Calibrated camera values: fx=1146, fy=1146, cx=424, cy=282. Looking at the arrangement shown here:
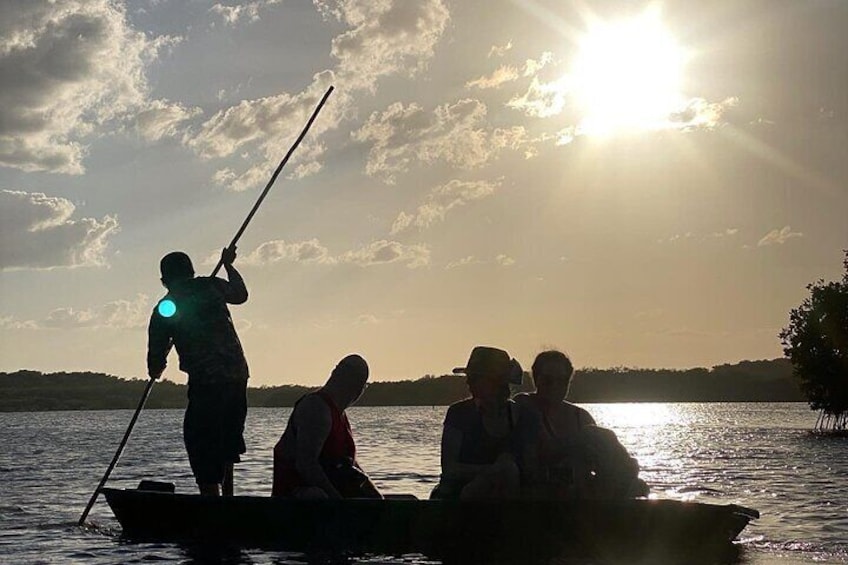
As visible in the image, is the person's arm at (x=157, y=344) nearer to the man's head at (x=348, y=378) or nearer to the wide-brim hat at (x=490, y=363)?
the man's head at (x=348, y=378)

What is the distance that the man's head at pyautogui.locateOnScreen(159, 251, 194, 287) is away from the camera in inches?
500

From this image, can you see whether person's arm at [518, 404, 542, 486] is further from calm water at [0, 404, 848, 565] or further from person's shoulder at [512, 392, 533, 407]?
calm water at [0, 404, 848, 565]

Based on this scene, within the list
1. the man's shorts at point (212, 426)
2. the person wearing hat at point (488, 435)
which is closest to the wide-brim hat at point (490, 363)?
the person wearing hat at point (488, 435)

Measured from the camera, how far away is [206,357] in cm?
1262

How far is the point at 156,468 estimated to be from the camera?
92.6 ft

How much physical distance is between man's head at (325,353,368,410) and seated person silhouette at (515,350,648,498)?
1.58 metres

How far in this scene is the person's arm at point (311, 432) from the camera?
10.9 metres

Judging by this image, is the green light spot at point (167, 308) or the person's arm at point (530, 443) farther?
the green light spot at point (167, 308)

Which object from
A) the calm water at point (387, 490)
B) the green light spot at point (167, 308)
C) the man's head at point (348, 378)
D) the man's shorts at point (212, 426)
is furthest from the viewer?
the green light spot at point (167, 308)

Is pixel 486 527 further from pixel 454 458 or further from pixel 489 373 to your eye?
pixel 489 373

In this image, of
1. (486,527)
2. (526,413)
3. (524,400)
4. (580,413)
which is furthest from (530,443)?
(486,527)

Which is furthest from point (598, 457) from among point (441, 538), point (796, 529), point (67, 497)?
point (67, 497)

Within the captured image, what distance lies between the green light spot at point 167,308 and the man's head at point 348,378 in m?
2.63

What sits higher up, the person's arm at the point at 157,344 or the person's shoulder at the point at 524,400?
the person's arm at the point at 157,344
